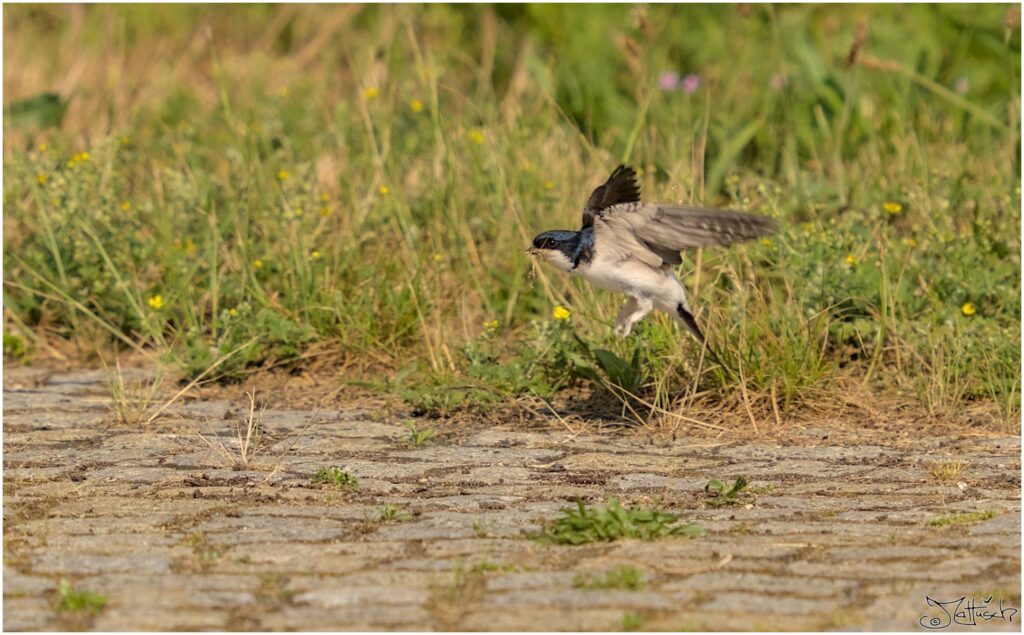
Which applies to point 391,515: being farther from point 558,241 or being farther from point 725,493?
point 558,241

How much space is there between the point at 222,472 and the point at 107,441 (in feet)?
2.35

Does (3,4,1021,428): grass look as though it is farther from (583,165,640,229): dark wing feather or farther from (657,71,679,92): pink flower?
(583,165,640,229): dark wing feather

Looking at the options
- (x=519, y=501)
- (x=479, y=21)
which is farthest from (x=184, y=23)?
(x=519, y=501)

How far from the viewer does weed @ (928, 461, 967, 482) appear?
4840 millimetres

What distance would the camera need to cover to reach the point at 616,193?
5.26 metres

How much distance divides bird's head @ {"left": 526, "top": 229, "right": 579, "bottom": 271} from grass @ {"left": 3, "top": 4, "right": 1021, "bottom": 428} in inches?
24.3

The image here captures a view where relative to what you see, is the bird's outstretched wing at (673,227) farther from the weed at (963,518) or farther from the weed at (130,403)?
the weed at (130,403)

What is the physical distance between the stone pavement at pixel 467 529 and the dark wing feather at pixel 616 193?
0.88 m

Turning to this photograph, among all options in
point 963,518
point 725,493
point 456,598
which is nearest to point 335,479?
point 725,493

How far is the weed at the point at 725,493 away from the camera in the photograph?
15.1 feet

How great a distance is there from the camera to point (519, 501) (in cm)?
465

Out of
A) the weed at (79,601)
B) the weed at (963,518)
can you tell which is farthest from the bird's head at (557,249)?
the weed at (79,601)

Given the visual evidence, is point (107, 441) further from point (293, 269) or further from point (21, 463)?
point (293, 269)

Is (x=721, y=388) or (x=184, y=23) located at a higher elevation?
(x=184, y=23)
